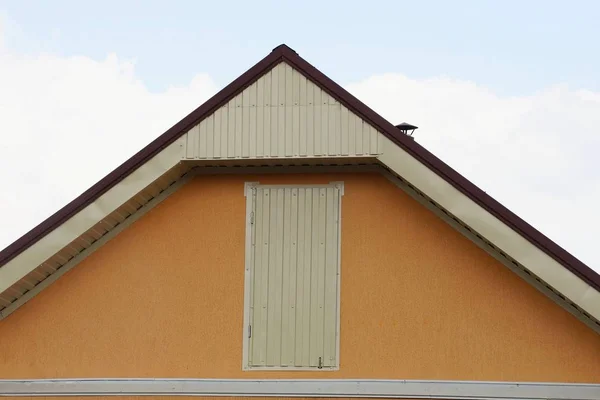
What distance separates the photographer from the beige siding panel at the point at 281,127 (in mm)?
10148

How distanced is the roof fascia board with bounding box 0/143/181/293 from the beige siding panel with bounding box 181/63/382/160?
234mm

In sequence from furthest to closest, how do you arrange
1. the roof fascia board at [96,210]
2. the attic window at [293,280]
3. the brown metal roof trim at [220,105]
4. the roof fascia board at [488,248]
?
1. the attic window at [293,280]
2. the roof fascia board at [96,210]
3. the roof fascia board at [488,248]
4. the brown metal roof trim at [220,105]

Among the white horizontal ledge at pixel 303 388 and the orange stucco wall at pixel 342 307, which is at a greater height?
the orange stucco wall at pixel 342 307

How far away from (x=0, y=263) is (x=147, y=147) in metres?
1.70

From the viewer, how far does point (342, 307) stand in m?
10.5

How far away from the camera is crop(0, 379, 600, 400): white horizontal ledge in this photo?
32.9 ft

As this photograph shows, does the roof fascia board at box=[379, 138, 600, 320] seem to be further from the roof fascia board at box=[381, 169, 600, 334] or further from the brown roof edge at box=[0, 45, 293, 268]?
the brown roof edge at box=[0, 45, 293, 268]

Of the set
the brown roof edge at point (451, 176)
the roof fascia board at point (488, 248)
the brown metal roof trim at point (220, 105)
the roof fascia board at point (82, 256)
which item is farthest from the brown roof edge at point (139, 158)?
the roof fascia board at point (488, 248)

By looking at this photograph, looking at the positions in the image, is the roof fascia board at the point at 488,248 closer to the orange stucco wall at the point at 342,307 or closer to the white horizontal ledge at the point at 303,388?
the orange stucco wall at the point at 342,307

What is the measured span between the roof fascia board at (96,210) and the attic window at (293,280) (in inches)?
40.0

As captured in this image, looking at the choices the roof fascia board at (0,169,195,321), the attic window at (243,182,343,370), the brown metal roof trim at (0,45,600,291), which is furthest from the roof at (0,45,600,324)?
the attic window at (243,182,343,370)

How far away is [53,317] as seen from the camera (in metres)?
10.8

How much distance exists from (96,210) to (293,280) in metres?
1.93

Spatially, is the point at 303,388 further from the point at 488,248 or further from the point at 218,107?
the point at 218,107
